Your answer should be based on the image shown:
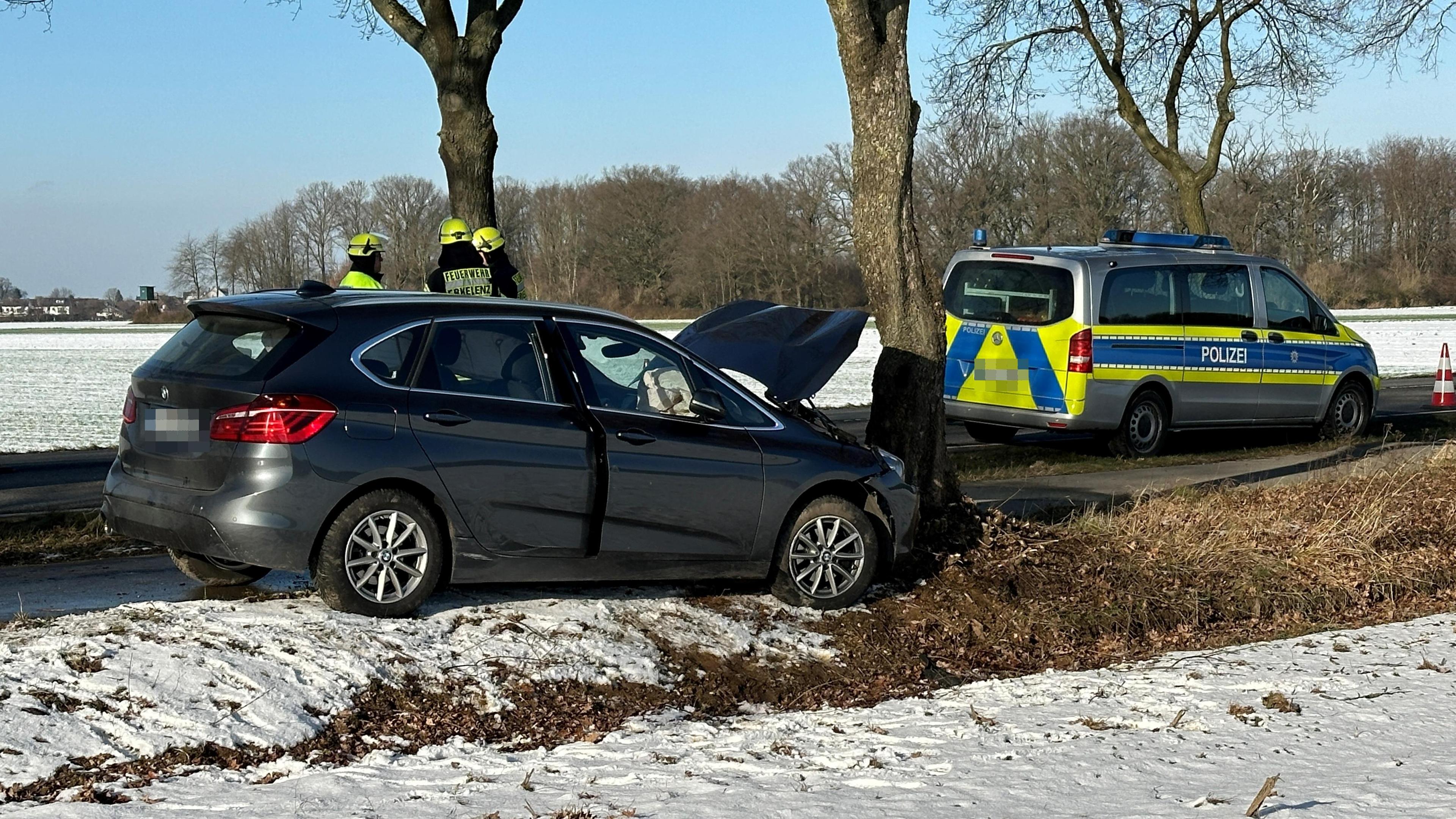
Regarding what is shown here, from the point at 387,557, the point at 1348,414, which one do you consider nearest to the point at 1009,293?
the point at 1348,414

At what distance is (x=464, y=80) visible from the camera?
13.3 m

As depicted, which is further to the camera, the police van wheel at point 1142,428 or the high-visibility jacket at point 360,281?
the police van wheel at point 1142,428

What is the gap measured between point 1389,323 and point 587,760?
190 feet

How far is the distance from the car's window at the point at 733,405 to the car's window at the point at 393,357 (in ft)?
4.72

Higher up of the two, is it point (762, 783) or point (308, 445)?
point (308, 445)

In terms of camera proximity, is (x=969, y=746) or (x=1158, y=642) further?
(x=1158, y=642)

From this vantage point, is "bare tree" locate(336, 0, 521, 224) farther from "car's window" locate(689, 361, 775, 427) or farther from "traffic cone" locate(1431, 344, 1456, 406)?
"traffic cone" locate(1431, 344, 1456, 406)

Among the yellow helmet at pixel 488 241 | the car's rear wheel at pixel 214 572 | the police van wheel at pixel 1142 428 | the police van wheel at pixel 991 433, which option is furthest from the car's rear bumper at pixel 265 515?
the police van wheel at pixel 991 433

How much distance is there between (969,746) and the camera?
5.58 metres

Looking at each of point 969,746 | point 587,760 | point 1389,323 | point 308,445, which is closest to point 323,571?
point 308,445

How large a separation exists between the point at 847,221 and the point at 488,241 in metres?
71.1

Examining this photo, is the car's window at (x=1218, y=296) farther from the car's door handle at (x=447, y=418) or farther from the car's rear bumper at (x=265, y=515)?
the car's rear bumper at (x=265, y=515)

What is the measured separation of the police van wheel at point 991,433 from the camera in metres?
16.2

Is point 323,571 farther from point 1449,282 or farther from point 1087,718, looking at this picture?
point 1449,282
